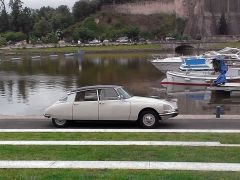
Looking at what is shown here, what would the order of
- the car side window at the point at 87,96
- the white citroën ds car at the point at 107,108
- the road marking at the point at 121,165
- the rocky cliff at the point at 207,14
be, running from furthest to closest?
the rocky cliff at the point at 207,14, the car side window at the point at 87,96, the white citroën ds car at the point at 107,108, the road marking at the point at 121,165

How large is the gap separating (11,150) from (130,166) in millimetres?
3732

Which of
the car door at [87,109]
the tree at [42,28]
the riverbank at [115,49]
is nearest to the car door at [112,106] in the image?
the car door at [87,109]

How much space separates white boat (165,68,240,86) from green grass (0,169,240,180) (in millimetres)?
33341

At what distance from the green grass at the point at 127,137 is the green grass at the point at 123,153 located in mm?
1402

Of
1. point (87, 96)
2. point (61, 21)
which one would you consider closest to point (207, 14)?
point (61, 21)

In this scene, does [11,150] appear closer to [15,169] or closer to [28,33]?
[15,169]

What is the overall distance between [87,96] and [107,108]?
2.94 feet

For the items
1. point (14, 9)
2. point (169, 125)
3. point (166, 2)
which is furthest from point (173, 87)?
point (14, 9)

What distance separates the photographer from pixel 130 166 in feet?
33.9

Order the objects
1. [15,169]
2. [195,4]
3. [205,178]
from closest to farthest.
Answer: [205,178]
[15,169]
[195,4]

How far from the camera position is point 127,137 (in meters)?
14.4

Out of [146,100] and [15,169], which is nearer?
[15,169]

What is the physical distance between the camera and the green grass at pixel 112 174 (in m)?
9.21

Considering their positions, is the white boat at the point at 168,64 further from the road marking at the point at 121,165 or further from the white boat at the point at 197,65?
the road marking at the point at 121,165
